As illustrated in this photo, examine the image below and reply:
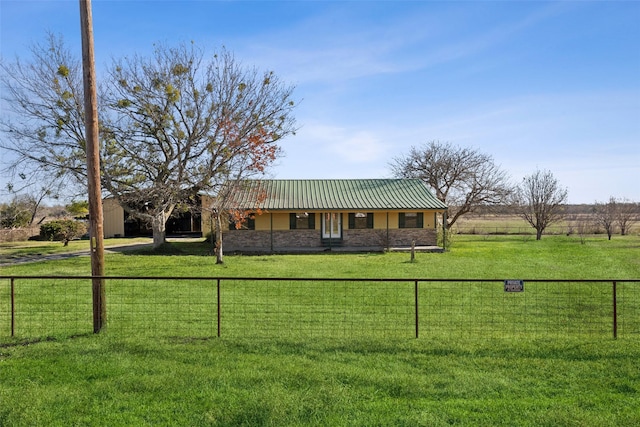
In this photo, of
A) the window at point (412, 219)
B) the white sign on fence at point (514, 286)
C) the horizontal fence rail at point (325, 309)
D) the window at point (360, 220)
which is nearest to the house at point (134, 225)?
the window at point (360, 220)

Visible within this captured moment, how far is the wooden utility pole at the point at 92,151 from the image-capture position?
7.61 metres

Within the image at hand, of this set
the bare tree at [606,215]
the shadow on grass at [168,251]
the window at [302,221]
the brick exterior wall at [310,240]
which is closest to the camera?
the shadow on grass at [168,251]

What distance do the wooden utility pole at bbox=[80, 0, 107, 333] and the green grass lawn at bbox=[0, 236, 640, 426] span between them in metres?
0.56

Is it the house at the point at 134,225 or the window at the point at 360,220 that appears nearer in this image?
the window at the point at 360,220

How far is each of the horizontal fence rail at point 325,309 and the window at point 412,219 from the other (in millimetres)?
Result: 15792

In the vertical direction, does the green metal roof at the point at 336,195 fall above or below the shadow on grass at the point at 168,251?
above

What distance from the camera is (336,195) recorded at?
3080cm

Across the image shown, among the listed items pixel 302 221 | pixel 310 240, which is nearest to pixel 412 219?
pixel 310 240

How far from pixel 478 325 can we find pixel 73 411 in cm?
658

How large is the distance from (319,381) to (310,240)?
77.8 ft

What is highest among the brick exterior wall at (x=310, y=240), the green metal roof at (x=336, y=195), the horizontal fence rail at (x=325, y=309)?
the green metal roof at (x=336, y=195)

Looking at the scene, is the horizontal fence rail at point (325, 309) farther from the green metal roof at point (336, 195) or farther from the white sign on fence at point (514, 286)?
the green metal roof at point (336, 195)

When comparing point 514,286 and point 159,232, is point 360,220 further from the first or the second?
point 514,286

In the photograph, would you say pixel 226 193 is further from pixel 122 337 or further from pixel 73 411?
pixel 73 411
